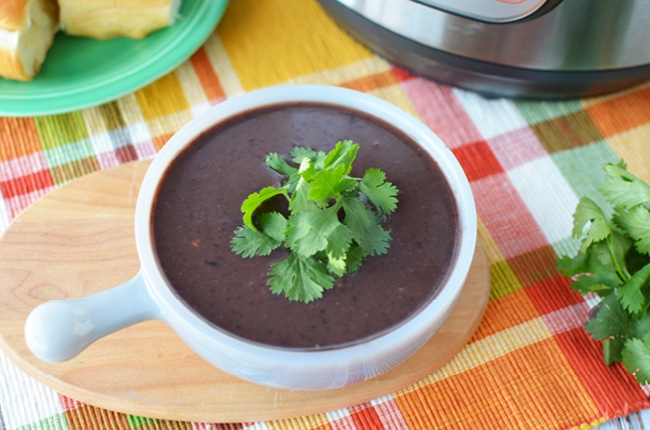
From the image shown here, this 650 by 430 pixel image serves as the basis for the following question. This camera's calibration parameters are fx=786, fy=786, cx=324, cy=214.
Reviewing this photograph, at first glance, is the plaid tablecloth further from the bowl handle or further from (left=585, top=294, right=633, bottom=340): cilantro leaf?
the bowl handle

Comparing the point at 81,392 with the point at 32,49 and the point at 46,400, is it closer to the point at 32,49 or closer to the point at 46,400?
the point at 46,400

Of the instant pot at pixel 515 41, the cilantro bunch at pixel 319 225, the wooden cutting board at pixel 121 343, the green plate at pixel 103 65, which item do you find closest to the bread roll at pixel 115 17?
the green plate at pixel 103 65

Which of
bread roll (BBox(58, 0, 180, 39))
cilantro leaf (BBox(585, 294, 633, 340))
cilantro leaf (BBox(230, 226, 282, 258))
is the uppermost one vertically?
cilantro leaf (BBox(585, 294, 633, 340))

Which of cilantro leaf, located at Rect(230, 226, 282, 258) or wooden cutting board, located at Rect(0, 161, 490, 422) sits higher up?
cilantro leaf, located at Rect(230, 226, 282, 258)

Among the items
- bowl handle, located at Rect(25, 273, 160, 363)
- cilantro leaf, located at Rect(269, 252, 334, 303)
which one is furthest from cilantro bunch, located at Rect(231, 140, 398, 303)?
bowl handle, located at Rect(25, 273, 160, 363)

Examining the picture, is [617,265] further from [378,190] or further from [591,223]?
[378,190]

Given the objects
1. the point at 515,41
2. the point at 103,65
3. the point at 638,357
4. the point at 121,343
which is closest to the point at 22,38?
the point at 103,65

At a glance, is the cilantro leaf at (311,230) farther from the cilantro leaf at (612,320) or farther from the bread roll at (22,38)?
the bread roll at (22,38)
